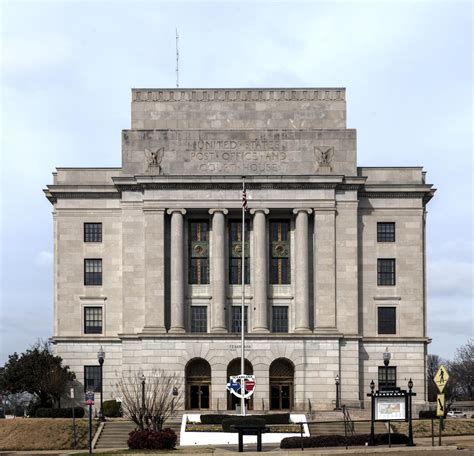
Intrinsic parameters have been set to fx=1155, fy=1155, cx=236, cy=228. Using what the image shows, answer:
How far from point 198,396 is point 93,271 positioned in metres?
12.5

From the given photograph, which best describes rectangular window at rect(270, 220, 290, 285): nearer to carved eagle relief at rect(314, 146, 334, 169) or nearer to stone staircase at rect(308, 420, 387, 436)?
carved eagle relief at rect(314, 146, 334, 169)

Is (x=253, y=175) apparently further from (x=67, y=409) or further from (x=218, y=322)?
(x=67, y=409)

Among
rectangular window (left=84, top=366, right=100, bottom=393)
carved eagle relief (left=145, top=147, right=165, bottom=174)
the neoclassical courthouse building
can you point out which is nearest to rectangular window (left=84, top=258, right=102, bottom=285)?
the neoclassical courthouse building

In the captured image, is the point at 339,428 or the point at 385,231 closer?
the point at 339,428

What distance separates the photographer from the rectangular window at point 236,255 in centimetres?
8544

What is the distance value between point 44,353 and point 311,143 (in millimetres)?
24907

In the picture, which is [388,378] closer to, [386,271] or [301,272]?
[386,271]

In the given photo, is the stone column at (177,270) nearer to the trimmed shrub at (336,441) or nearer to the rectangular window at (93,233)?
the rectangular window at (93,233)

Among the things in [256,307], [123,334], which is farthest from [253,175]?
[123,334]

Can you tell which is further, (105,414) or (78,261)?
(78,261)

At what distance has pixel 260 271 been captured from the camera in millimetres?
84000

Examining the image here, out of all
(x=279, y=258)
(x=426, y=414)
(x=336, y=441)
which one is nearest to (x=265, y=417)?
(x=336, y=441)

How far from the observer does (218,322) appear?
83500 millimetres

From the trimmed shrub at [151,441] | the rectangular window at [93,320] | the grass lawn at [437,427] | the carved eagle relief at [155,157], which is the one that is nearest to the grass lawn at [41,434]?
the trimmed shrub at [151,441]
